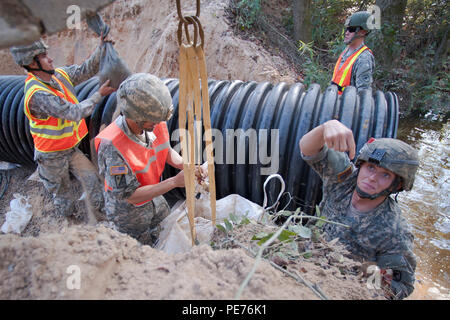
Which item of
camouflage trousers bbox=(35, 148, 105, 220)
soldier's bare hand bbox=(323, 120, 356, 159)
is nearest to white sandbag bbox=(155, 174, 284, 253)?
soldier's bare hand bbox=(323, 120, 356, 159)

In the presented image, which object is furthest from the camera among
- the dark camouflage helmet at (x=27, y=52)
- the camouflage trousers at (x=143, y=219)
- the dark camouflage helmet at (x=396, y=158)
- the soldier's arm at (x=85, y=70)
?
the soldier's arm at (x=85, y=70)

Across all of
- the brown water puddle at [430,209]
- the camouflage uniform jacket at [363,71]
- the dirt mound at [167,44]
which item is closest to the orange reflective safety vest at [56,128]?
the camouflage uniform jacket at [363,71]

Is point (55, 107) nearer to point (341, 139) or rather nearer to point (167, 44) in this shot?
point (341, 139)

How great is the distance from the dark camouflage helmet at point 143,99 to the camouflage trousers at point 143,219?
755 mm

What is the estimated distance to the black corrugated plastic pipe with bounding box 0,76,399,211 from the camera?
8.80 feet

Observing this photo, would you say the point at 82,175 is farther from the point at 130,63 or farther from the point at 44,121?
the point at 130,63

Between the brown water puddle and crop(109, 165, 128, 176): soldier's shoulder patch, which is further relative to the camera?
the brown water puddle

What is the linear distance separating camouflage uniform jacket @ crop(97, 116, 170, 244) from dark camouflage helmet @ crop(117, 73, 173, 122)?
0.67 feet

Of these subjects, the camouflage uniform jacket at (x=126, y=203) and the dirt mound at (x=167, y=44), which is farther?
the dirt mound at (x=167, y=44)

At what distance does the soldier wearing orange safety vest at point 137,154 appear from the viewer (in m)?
1.90

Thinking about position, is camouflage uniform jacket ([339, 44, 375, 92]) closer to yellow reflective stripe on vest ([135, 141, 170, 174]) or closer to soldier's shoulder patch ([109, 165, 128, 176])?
yellow reflective stripe on vest ([135, 141, 170, 174])

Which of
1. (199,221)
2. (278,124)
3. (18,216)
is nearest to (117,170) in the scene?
(199,221)

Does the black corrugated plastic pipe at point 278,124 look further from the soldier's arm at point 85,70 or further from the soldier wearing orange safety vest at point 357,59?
the soldier wearing orange safety vest at point 357,59

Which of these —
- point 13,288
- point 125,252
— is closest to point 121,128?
point 125,252
